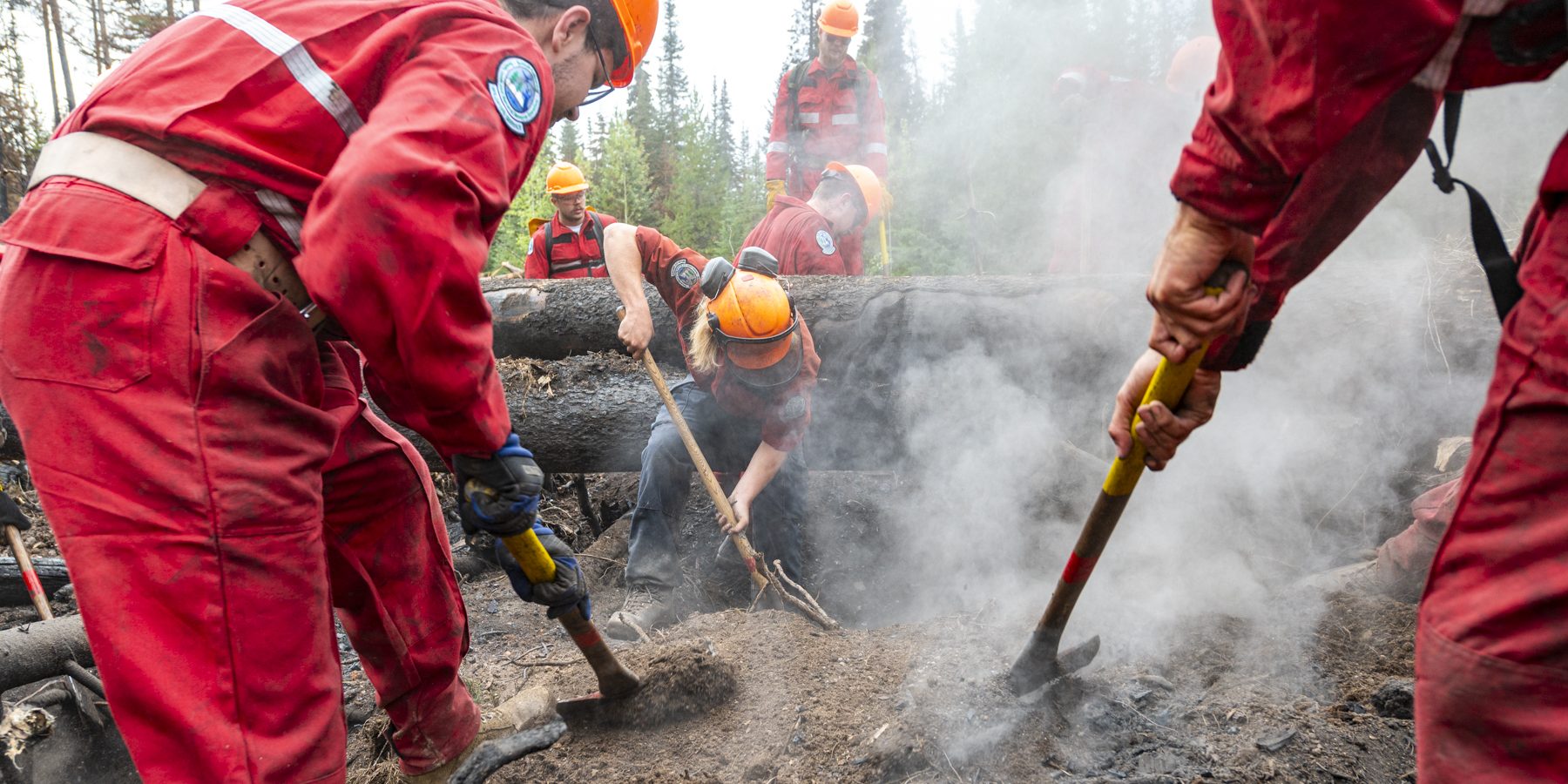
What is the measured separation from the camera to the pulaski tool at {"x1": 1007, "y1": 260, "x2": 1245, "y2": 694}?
165 cm

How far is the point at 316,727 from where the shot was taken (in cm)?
152

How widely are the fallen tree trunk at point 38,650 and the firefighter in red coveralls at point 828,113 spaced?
6465mm

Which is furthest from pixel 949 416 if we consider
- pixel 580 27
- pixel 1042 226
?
pixel 1042 226

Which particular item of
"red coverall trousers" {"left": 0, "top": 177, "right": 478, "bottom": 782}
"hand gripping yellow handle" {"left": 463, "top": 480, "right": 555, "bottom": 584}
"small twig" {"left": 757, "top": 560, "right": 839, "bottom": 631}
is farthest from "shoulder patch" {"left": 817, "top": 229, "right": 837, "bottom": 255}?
"red coverall trousers" {"left": 0, "top": 177, "right": 478, "bottom": 782}

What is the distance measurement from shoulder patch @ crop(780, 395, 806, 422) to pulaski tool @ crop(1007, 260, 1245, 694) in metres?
2.10

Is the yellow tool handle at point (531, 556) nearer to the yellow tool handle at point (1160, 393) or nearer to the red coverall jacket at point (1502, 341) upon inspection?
the yellow tool handle at point (1160, 393)

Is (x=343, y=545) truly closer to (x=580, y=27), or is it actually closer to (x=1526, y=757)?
(x=580, y=27)

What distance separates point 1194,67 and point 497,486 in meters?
5.66

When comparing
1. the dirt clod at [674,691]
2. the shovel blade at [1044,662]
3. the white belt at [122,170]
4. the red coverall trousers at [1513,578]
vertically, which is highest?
the white belt at [122,170]

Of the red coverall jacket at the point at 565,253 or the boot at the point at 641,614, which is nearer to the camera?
the boot at the point at 641,614

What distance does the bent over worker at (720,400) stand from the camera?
412cm

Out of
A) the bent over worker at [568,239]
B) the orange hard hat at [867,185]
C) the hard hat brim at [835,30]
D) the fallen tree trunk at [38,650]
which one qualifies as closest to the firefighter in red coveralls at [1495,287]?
the fallen tree trunk at [38,650]

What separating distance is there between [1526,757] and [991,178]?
14.2m

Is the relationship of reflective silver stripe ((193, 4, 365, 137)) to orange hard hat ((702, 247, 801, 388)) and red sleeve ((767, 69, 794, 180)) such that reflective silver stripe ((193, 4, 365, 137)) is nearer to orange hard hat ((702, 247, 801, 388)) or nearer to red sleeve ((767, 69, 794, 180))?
orange hard hat ((702, 247, 801, 388))
